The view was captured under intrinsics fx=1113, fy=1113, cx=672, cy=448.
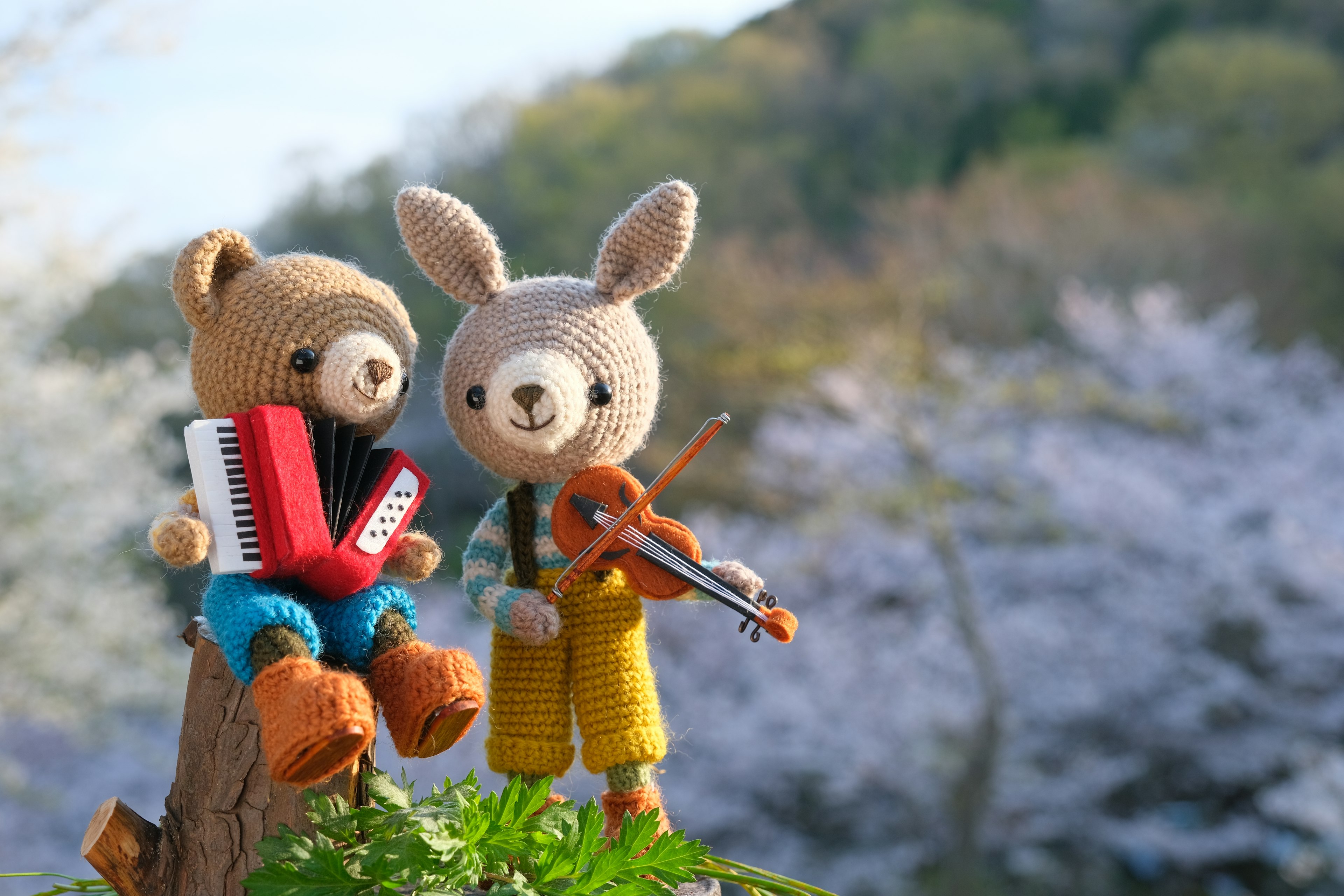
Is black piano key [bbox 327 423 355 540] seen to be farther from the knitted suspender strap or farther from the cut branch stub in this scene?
the cut branch stub

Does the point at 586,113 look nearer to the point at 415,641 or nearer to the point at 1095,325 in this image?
the point at 1095,325

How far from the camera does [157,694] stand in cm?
427

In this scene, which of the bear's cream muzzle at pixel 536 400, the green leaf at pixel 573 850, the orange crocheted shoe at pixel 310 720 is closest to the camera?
the orange crocheted shoe at pixel 310 720

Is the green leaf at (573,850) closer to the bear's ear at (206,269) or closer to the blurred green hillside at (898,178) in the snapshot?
the bear's ear at (206,269)

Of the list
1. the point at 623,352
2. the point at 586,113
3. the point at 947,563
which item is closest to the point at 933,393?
the point at 947,563

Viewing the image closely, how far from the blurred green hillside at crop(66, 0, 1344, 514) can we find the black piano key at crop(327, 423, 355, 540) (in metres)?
4.69

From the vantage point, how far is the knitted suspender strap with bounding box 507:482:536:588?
4.31ft

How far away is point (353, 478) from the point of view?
1.17 metres

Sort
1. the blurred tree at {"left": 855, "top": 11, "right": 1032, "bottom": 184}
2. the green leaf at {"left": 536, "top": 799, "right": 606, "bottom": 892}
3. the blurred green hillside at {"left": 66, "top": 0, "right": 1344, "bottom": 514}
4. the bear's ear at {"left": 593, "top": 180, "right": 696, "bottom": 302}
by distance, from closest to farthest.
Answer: the green leaf at {"left": 536, "top": 799, "right": 606, "bottom": 892}, the bear's ear at {"left": 593, "top": 180, "right": 696, "bottom": 302}, the blurred green hillside at {"left": 66, "top": 0, "right": 1344, "bottom": 514}, the blurred tree at {"left": 855, "top": 11, "right": 1032, "bottom": 184}

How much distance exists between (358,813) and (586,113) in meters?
10.9

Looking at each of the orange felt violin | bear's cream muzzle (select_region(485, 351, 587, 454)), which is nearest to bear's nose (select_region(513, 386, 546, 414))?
bear's cream muzzle (select_region(485, 351, 587, 454))

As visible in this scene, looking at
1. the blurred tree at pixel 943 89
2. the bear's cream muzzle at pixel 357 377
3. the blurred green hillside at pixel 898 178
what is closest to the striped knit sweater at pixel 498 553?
the bear's cream muzzle at pixel 357 377

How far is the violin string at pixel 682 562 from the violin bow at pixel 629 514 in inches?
0.4

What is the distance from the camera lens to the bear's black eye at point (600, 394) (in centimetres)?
124
